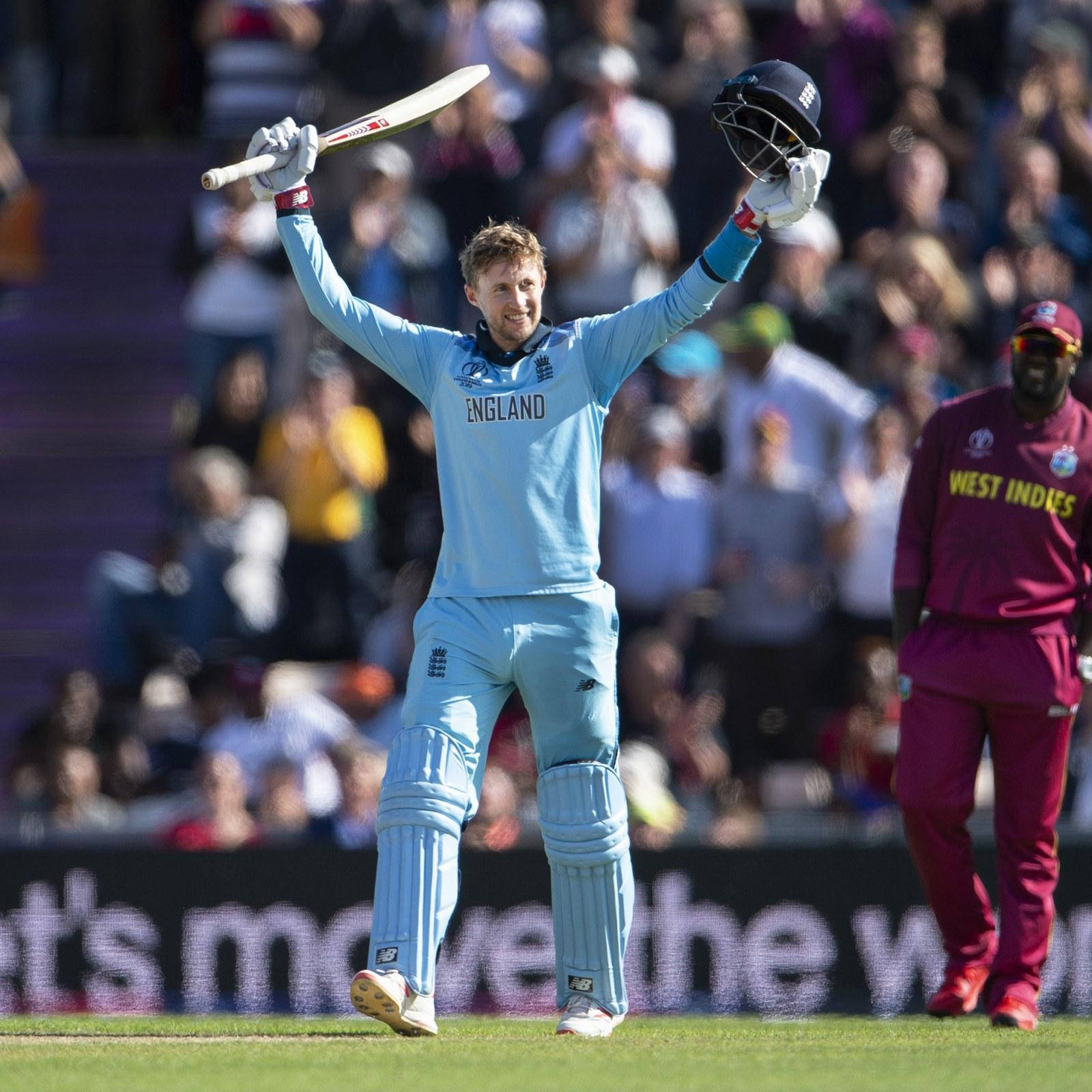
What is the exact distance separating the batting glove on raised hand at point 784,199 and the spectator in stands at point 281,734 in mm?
4398

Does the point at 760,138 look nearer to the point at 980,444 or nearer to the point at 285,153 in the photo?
the point at 980,444

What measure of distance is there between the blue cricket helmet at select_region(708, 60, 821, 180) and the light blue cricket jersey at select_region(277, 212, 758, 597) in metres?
0.34

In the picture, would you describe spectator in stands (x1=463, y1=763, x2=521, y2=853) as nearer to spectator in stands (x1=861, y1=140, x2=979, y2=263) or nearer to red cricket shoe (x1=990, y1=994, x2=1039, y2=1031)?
red cricket shoe (x1=990, y1=994, x2=1039, y2=1031)

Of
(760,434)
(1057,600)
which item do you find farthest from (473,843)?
(1057,600)

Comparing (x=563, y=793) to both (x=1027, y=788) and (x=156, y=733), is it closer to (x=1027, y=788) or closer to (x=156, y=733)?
(x=1027, y=788)

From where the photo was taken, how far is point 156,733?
427 inches

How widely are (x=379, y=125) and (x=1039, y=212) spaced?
5.26 meters

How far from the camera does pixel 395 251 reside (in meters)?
11.7

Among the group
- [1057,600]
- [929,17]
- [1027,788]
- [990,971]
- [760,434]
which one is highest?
[929,17]

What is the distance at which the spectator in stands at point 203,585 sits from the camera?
11141mm

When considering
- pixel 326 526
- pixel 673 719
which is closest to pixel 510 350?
pixel 673 719

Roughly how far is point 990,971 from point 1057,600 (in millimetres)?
1147

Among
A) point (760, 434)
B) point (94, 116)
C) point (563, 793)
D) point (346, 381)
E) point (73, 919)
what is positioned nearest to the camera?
point (563, 793)

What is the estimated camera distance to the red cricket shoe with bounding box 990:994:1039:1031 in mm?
6730
